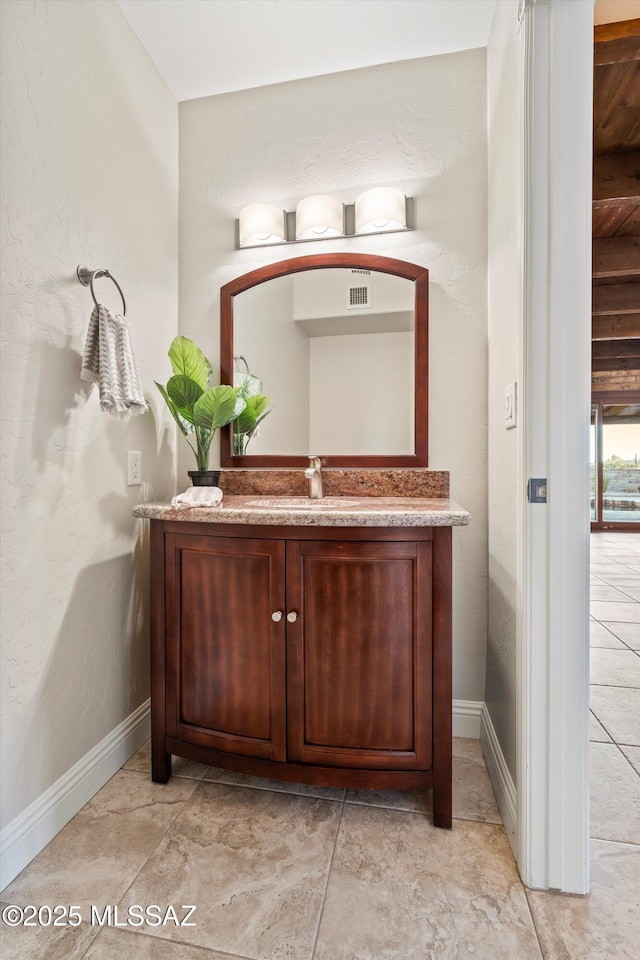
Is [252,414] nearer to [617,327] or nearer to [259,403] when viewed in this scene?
[259,403]

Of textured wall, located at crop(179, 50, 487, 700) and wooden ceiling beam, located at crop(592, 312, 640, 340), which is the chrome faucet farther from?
wooden ceiling beam, located at crop(592, 312, 640, 340)

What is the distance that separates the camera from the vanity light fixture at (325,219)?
5.66 ft

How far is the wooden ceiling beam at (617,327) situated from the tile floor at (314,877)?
361cm

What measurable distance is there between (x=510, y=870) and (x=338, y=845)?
43 cm

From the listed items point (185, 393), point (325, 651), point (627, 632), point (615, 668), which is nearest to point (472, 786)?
point (325, 651)

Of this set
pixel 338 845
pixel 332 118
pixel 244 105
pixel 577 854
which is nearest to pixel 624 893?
pixel 577 854

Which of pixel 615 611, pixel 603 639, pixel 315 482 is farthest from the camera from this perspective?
pixel 615 611

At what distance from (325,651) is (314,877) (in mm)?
513

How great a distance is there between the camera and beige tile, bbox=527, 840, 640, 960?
955mm

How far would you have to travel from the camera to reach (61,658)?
1323 mm

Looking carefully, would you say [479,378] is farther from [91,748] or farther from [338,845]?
[91,748]

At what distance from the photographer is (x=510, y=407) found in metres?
1.29

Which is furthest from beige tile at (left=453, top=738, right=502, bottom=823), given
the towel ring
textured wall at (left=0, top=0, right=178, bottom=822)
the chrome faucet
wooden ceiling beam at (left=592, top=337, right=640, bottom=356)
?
wooden ceiling beam at (left=592, top=337, right=640, bottom=356)

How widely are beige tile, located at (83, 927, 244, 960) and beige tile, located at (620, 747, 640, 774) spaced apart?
1378mm
